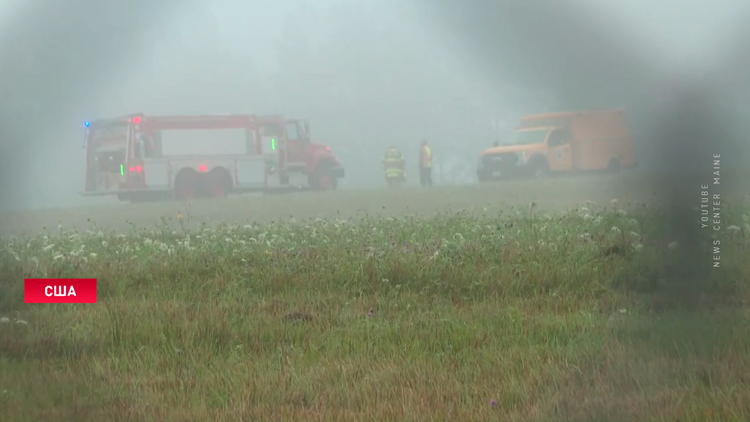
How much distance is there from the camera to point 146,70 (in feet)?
13.1

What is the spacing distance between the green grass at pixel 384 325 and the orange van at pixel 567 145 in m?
0.37

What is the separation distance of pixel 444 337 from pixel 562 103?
4.24 feet

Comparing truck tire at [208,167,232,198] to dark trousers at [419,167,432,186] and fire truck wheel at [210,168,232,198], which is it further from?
dark trousers at [419,167,432,186]

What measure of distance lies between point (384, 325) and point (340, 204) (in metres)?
0.81

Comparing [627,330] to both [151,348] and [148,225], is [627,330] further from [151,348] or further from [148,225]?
[148,225]

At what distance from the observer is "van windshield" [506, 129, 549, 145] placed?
3.80 meters

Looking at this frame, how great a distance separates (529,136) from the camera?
3.82 meters

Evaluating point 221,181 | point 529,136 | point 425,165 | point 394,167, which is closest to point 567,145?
point 529,136

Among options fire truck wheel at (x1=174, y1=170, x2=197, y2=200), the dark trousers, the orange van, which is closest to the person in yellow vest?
the dark trousers

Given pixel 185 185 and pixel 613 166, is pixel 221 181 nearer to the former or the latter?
pixel 185 185

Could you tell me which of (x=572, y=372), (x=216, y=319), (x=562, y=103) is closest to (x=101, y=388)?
(x=216, y=319)

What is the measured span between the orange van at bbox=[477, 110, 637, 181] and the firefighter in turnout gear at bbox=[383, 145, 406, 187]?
0.39 m

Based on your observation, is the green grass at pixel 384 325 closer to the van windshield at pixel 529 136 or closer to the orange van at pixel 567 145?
the orange van at pixel 567 145

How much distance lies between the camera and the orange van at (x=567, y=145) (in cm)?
380
